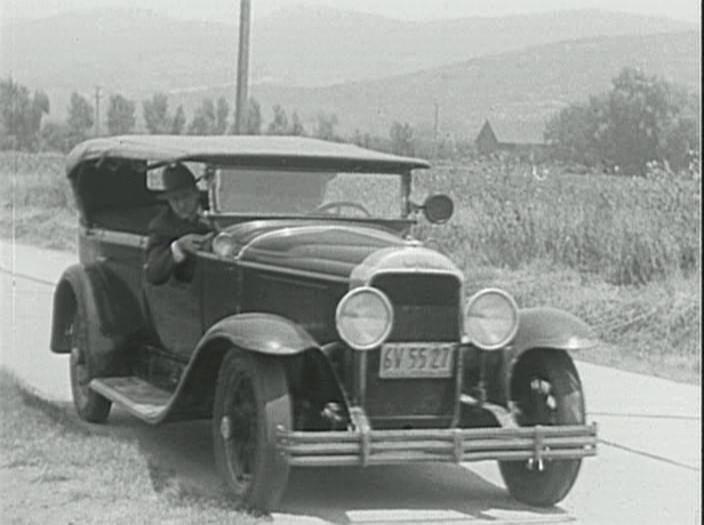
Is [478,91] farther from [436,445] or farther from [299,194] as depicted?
[436,445]

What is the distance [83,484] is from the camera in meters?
5.94

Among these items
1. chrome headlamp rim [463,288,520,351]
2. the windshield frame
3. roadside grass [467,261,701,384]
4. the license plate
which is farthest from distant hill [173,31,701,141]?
the license plate

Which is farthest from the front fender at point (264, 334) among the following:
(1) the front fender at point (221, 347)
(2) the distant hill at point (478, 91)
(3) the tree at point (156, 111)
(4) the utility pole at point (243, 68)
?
(2) the distant hill at point (478, 91)

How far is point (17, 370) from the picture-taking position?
30.5 ft

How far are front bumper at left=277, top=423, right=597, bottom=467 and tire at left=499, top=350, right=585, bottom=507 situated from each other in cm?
16

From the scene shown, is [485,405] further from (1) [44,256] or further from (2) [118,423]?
(1) [44,256]

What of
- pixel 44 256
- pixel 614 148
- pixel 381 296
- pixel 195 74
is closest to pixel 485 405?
pixel 381 296

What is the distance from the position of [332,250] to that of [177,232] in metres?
Answer: 1.05

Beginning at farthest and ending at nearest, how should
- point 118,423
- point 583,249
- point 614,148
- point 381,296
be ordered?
1. point 614,148
2. point 583,249
3. point 118,423
4. point 381,296

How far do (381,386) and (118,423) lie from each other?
2.27 metres

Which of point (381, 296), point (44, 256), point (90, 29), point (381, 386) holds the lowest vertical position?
point (44, 256)

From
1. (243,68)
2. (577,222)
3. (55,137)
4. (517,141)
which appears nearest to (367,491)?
(577,222)

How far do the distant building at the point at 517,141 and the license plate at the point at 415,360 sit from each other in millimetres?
15499

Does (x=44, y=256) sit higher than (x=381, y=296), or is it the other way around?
(x=381, y=296)
